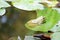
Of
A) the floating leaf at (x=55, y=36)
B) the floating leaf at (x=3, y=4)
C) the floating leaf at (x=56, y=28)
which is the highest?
the floating leaf at (x=3, y=4)

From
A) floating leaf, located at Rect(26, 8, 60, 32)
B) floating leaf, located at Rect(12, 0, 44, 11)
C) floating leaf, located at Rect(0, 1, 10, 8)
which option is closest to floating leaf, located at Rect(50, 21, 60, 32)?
floating leaf, located at Rect(26, 8, 60, 32)

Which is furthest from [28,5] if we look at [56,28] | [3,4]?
[56,28]

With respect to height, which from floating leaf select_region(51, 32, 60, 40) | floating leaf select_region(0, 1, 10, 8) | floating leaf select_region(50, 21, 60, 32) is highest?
floating leaf select_region(0, 1, 10, 8)

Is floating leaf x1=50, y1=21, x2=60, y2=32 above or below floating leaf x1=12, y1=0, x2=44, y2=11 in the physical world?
below

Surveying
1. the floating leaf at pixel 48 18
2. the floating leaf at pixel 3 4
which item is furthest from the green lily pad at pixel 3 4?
the floating leaf at pixel 48 18

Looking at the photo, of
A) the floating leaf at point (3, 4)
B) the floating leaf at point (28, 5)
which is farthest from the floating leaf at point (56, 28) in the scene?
the floating leaf at point (3, 4)

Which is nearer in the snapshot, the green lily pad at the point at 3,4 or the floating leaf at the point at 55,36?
the floating leaf at the point at 55,36

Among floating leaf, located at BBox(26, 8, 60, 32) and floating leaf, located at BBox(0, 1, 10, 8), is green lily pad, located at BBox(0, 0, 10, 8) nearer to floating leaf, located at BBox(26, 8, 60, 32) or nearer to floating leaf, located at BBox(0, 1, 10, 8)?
floating leaf, located at BBox(0, 1, 10, 8)

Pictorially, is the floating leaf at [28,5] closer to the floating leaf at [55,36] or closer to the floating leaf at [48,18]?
the floating leaf at [48,18]

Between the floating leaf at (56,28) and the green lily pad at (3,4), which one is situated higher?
the green lily pad at (3,4)

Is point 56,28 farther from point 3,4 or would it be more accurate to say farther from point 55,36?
point 3,4

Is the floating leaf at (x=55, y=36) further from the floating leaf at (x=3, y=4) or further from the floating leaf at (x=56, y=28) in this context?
the floating leaf at (x=3, y=4)
